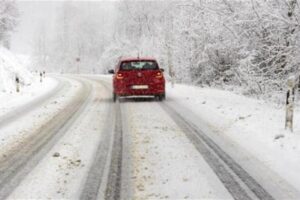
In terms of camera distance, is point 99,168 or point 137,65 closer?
point 99,168

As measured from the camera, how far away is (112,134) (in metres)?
11.1

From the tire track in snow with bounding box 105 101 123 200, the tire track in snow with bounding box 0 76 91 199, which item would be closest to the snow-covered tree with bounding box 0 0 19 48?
the tire track in snow with bounding box 0 76 91 199

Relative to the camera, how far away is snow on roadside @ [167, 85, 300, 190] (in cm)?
818

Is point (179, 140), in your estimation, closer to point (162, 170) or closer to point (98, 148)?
point (98, 148)

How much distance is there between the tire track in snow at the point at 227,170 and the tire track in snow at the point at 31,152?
2.83m

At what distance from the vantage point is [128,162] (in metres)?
8.15

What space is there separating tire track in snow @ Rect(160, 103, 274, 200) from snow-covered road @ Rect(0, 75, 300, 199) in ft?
0.04

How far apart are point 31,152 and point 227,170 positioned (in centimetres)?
366

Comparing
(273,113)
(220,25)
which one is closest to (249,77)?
(220,25)

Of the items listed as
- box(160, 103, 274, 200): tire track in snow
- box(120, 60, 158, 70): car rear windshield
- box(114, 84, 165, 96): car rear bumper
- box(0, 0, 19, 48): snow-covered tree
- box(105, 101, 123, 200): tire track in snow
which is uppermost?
box(0, 0, 19, 48): snow-covered tree

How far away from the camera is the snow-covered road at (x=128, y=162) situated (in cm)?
649

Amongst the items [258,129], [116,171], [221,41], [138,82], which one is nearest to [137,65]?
[138,82]

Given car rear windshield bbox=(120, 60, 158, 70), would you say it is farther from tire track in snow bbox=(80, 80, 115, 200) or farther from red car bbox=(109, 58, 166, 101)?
tire track in snow bbox=(80, 80, 115, 200)

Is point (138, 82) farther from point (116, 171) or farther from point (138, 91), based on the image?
point (116, 171)
